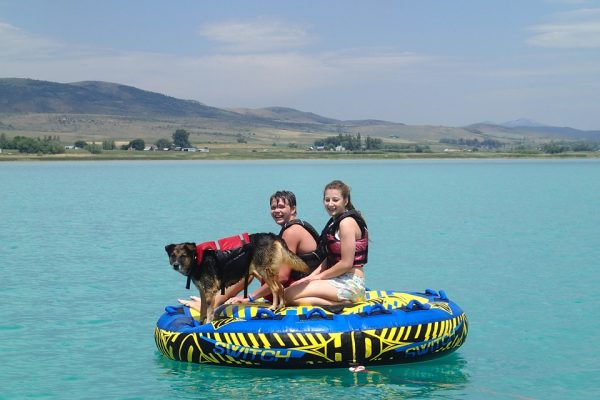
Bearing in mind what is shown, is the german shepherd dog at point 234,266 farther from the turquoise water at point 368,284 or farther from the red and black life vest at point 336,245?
the turquoise water at point 368,284

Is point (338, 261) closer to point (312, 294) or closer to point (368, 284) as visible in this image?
point (312, 294)

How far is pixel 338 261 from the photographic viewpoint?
462 inches

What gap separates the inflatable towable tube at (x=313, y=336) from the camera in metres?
11.2

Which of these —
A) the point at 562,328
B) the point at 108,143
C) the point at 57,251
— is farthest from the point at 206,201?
the point at 108,143

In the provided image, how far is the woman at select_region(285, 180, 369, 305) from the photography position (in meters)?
11.5

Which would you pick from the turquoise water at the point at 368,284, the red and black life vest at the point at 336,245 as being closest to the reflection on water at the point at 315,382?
the turquoise water at the point at 368,284

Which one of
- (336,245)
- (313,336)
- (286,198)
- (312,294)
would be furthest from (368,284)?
(313,336)

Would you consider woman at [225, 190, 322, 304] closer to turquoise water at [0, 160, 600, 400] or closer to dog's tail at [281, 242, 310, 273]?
dog's tail at [281, 242, 310, 273]

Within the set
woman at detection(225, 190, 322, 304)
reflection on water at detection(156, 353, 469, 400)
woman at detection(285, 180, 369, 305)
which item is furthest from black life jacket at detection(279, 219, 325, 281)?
reflection on water at detection(156, 353, 469, 400)

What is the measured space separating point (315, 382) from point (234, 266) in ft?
5.96

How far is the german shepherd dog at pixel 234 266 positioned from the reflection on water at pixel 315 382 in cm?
82

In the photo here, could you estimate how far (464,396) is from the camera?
36.6 ft

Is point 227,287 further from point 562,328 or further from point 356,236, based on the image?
point 562,328

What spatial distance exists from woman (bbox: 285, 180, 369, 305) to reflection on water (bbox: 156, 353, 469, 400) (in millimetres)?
973
